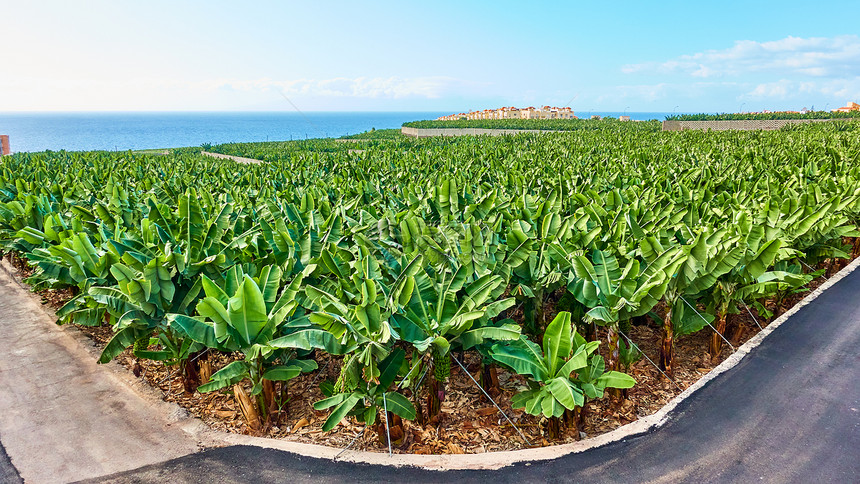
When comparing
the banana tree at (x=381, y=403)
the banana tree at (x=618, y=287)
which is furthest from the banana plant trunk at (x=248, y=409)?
the banana tree at (x=618, y=287)

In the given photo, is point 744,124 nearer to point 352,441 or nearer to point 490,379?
point 490,379

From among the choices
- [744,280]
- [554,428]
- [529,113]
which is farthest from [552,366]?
[529,113]

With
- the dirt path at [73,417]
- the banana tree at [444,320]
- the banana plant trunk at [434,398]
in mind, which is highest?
the banana tree at [444,320]

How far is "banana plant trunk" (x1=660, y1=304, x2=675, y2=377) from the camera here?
17.7 feet

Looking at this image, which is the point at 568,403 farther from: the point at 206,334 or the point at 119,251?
the point at 119,251

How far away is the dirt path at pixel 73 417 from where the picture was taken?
4.31 m

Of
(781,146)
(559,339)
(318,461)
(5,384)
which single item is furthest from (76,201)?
(781,146)

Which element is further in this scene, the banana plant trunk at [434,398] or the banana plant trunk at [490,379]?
the banana plant trunk at [490,379]

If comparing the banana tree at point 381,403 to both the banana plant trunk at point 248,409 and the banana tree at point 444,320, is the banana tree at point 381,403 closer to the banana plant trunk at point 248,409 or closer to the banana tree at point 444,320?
the banana tree at point 444,320

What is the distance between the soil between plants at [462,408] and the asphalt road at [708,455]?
1.26 feet

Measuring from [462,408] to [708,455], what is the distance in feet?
6.84

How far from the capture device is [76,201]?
8727mm

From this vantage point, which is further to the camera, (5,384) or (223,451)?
(5,384)

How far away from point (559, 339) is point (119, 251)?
14.7 ft
